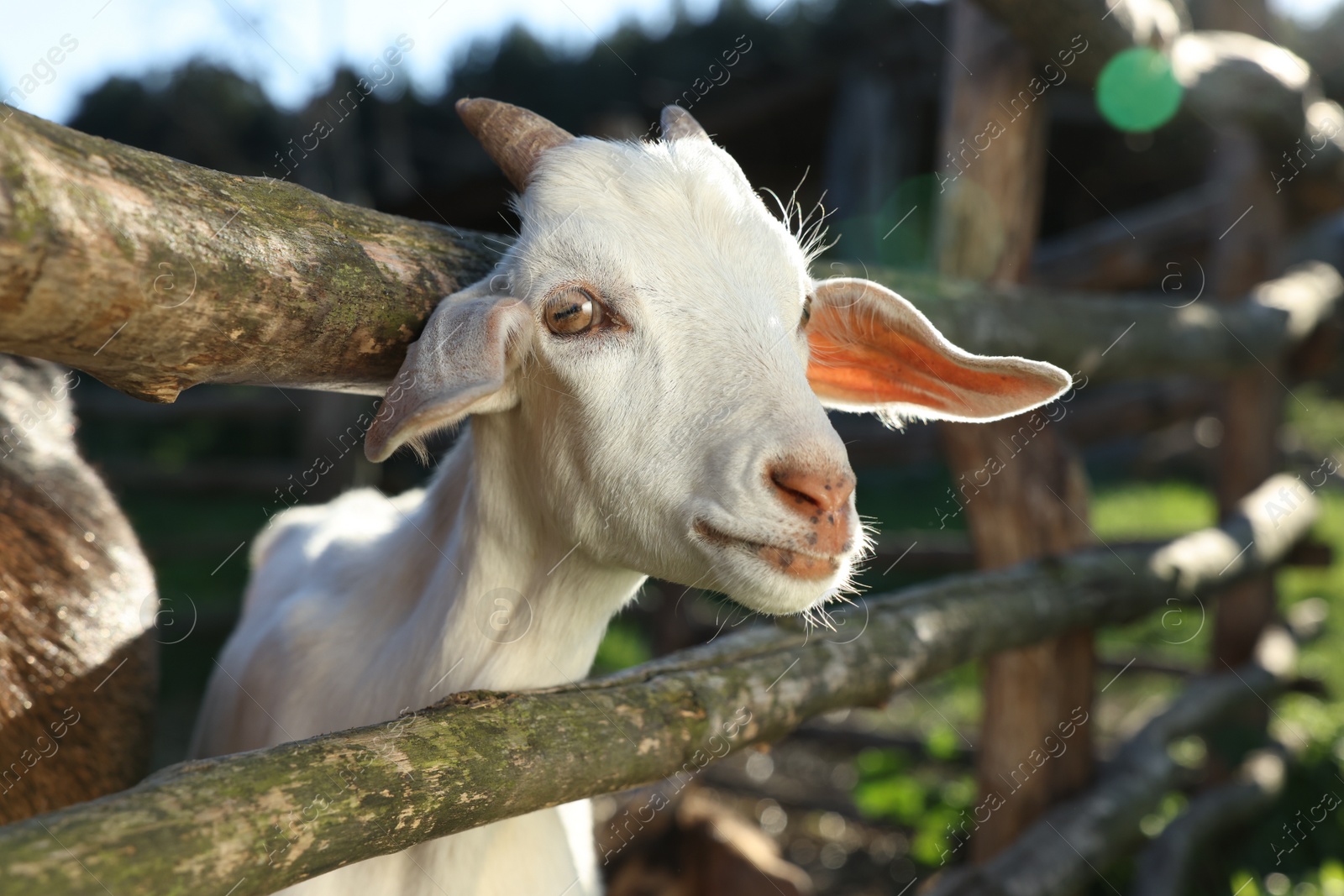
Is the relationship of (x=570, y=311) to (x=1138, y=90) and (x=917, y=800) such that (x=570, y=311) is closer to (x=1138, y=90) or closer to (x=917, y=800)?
(x=1138, y=90)

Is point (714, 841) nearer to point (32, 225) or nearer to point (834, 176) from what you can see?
point (32, 225)

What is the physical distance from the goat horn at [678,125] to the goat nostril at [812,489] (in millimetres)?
767

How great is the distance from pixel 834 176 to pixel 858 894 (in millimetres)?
7499

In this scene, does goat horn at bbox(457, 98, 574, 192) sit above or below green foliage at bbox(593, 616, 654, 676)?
above

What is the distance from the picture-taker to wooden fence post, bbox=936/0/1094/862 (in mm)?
3109

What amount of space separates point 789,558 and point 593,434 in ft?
1.16

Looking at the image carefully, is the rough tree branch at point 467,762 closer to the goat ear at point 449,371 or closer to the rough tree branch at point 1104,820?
the goat ear at point 449,371

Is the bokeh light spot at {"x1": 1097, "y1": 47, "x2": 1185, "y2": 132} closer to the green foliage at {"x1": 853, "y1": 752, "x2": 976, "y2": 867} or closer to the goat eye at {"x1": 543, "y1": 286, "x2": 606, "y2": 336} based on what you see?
the goat eye at {"x1": 543, "y1": 286, "x2": 606, "y2": 336}

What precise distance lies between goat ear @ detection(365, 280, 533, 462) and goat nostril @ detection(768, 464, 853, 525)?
40 centimetres

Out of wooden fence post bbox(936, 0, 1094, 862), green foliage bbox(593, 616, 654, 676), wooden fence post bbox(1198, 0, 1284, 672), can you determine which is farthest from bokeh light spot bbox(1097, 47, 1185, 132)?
green foliage bbox(593, 616, 654, 676)

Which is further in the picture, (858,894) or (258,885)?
(858,894)

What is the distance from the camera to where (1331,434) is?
1200 centimetres

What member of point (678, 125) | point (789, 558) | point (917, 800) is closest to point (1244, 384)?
point (917, 800)

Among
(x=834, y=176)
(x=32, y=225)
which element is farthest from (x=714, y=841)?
(x=834, y=176)
